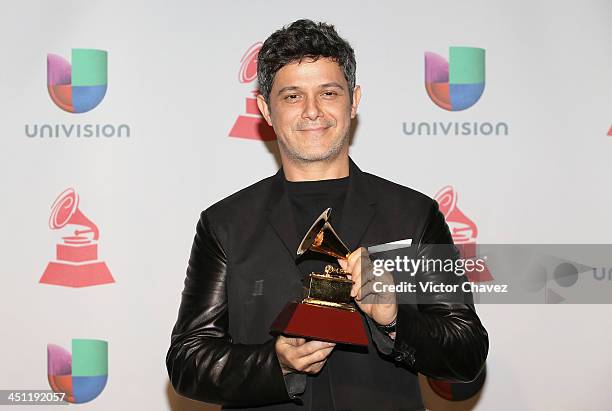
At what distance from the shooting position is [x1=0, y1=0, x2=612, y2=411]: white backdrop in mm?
3215

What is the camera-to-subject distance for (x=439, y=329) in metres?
1.86

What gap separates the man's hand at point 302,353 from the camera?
1.76 metres

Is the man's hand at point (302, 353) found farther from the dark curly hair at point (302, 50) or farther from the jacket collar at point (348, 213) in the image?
the dark curly hair at point (302, 50)

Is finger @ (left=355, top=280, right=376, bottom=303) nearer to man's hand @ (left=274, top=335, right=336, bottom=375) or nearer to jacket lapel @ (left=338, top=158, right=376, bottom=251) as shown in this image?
man's hand @ (left=274, top=335, right=336, bottom=375)

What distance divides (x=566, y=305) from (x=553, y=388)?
0.36m

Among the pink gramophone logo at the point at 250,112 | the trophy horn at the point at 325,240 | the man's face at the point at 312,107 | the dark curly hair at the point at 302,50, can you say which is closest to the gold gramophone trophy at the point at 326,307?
the trophy horn at the point at 325,240

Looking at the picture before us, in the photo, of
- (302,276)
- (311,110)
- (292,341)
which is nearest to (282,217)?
(302,276)

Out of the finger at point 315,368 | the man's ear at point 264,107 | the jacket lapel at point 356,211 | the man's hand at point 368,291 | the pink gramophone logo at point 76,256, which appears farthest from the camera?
the pink gramophone logo at point 76,256

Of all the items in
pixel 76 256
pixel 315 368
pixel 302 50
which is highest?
pixel 302 50

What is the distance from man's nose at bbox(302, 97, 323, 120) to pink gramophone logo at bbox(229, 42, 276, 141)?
3.95ft

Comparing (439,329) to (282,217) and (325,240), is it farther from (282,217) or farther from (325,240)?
(282,217)

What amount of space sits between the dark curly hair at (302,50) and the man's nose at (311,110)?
12 centimetres

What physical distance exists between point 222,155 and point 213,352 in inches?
57.4

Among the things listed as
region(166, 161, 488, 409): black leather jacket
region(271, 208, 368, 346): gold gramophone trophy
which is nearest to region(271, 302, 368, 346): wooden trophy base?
region(271, 208, 368, 346): gold gramophone trophy
